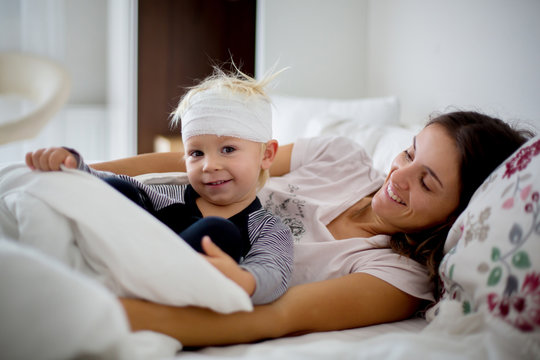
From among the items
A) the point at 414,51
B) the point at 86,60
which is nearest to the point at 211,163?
the point at 414,51

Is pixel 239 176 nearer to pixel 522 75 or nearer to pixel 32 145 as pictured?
pixel 522 75

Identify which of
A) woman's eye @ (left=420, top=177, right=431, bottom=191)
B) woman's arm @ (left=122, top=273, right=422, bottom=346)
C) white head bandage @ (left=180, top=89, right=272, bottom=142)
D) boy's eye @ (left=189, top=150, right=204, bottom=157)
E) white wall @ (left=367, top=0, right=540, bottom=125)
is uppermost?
white wall @ (left=367, top=0, right=540, bottom=125)

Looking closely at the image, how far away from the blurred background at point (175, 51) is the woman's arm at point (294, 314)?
5.39 ft

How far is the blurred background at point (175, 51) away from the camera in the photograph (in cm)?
265

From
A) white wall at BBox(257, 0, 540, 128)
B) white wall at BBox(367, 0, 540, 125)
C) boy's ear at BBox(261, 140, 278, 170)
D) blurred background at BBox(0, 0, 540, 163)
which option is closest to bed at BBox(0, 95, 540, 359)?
boy's ear at BBox(261, 140, 278, 170)

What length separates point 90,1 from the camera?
2.98 m

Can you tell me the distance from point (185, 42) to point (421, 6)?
148 cm

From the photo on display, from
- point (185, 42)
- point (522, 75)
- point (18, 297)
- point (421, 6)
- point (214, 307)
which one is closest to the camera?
point (18, 297)

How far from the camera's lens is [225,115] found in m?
1.07

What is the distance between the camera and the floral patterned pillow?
2.37 feet

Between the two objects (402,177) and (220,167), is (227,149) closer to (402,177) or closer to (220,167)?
(220,167)

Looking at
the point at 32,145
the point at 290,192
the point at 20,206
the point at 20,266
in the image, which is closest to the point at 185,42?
the point at 32,145

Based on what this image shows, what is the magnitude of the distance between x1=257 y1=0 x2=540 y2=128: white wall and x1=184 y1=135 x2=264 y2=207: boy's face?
2.26ft

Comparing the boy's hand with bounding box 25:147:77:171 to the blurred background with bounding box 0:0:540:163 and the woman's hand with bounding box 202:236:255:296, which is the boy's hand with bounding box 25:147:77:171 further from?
the blurred background with bounding box 0:0:540:163
